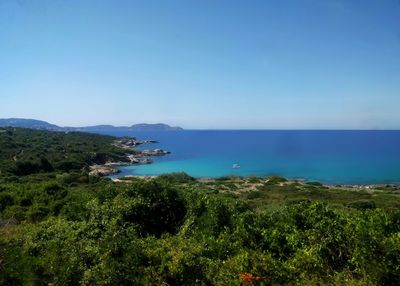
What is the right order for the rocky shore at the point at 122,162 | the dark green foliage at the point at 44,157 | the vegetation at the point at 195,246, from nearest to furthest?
1. the vegetation at the point at 195,246
2. the dark green foliage at the point at 44,157
3. the rocky shore at the point at 122,162

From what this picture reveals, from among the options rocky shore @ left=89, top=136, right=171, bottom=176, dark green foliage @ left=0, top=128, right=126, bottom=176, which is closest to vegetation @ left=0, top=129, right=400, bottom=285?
dark green foliage @ left=0, top=128, right=126, bottom=176

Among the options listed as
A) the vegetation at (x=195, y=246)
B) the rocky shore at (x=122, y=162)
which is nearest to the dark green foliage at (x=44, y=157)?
the rocky shore at (x=122, y=162)

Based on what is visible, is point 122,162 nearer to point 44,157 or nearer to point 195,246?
point 44,157

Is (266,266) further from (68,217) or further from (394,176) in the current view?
(394,176)

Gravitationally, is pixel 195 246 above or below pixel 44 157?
above

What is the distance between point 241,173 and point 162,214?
2734 inches

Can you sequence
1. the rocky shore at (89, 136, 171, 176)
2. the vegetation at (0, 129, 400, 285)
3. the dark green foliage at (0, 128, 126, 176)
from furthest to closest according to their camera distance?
the rocky shore at (89, 136, 171, 176) < the dark green foliage at (0, 128, 126, 176) < the vegetation at (0, 129, 400, 285)

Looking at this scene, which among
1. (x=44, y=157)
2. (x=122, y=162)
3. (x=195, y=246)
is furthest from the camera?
(x=122, y=162)

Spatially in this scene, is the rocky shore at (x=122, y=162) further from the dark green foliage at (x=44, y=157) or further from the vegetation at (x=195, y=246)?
the vegetation at (x=195, y=246)

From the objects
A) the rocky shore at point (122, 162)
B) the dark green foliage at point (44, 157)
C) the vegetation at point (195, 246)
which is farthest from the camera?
the rocky shore at point (122, 162)

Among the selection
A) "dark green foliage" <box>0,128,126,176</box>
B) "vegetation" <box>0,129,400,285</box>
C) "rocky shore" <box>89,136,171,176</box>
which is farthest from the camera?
"rocky shore" <box>89,136,171,176</box>

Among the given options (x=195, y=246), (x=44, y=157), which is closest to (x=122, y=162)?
(x=44, y=157)

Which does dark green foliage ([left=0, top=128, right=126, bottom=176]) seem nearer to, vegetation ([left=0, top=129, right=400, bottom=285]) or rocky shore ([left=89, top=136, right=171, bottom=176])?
rocky shore ([left=89, top=136, right=171, bottom=176])

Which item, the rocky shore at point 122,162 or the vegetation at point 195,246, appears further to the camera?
the rocky shore at point 122,162
